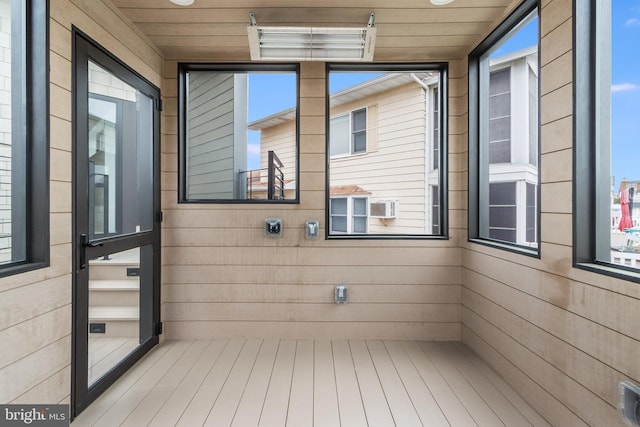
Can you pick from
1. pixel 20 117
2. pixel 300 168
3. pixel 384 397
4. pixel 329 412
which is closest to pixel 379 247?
pixel 300 168

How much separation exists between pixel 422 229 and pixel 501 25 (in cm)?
204

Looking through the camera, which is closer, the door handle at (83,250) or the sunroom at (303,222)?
the sunroom at (303,222)

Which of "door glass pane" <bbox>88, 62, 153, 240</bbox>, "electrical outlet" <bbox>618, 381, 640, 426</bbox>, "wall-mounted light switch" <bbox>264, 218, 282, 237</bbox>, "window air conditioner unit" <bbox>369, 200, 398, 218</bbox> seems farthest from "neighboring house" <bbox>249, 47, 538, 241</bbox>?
"electrical outlet" <bbox>618, 381, 640, 426</bbox>

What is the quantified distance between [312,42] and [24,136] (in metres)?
1.80

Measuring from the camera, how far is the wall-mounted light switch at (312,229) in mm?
2834

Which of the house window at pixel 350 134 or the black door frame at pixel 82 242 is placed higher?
the house window at pixel 350 134

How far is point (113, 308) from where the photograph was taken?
2408 millimetres

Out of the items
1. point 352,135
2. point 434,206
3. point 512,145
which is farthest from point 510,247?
point 352,135

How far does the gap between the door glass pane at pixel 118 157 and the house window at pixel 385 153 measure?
6.14 feet

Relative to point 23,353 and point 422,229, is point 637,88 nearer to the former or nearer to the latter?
point 422,229

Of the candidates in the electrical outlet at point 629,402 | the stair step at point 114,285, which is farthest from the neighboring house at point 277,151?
the electrical outlet at point 629,402

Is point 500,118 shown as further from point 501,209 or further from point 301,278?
point 301,278

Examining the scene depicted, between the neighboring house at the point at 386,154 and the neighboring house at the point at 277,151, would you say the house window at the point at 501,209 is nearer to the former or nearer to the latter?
the neighboring house at the point at 386,154

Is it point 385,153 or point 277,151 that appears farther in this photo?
point 385,153
